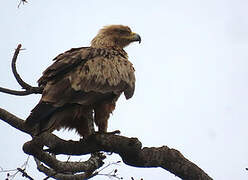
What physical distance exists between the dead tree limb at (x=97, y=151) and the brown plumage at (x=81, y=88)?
0.24 m

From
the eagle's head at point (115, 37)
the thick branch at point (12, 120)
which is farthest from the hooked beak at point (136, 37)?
the thick branch at point (12, 120)

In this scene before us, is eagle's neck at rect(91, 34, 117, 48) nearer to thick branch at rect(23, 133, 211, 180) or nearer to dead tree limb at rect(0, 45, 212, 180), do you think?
dead tree limb at rect(0, 45, 212, 180)

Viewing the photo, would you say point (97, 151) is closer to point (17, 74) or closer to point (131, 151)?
point (131, 151)

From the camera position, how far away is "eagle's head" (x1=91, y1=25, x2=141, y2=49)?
756 centimetres

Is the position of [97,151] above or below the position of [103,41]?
below

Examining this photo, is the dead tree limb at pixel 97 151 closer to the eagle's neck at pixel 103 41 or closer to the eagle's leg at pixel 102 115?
the eagle's leg at pixel 102 115

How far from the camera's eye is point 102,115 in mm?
5582

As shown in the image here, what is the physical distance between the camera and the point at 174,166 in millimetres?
4441

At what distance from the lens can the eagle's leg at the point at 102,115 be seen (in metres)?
5.58

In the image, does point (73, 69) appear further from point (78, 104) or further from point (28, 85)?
point (28, 85)

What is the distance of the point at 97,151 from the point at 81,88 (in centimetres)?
A: 99

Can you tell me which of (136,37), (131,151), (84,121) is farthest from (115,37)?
(131,151)

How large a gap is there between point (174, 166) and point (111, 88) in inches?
66.2

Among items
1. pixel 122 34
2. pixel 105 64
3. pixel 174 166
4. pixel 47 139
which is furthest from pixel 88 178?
pixel 122 34
